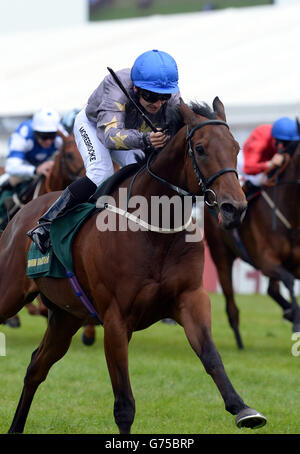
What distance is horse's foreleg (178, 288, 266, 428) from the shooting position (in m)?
4.10

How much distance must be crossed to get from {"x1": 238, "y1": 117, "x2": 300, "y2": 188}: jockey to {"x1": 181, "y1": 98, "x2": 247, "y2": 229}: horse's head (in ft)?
14.4

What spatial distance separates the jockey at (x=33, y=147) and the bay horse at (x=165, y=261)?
12.9 ft

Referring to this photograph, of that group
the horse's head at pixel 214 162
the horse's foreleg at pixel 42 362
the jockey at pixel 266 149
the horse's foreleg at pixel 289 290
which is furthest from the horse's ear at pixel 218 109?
the jockey at pixel 266 149

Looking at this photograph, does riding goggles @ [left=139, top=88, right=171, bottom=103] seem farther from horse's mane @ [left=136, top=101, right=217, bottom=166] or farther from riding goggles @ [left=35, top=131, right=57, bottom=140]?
riding goggles @ [left=35, top=131, right=57, bottom=140]

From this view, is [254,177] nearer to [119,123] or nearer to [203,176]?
[119,123]

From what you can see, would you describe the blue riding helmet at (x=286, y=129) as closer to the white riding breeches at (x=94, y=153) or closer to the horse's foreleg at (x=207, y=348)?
the white riding breeches at (x=94, y=153)

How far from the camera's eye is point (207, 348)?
4.41m

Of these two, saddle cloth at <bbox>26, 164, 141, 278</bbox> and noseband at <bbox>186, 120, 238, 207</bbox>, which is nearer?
noseband at <bbox>186, 120, 238, 207</bbox>

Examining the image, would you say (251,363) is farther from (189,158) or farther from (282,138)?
(189,158)

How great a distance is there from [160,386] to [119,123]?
297 cm

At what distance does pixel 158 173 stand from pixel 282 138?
4.54 metres

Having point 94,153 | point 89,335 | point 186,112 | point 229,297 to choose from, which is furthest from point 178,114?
point 229,297

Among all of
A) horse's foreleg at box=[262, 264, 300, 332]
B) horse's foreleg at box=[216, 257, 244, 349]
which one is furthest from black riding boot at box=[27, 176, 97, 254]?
horse's foreleg at box=[216, 257, 244, 349]

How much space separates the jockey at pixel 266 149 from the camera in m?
8.84
